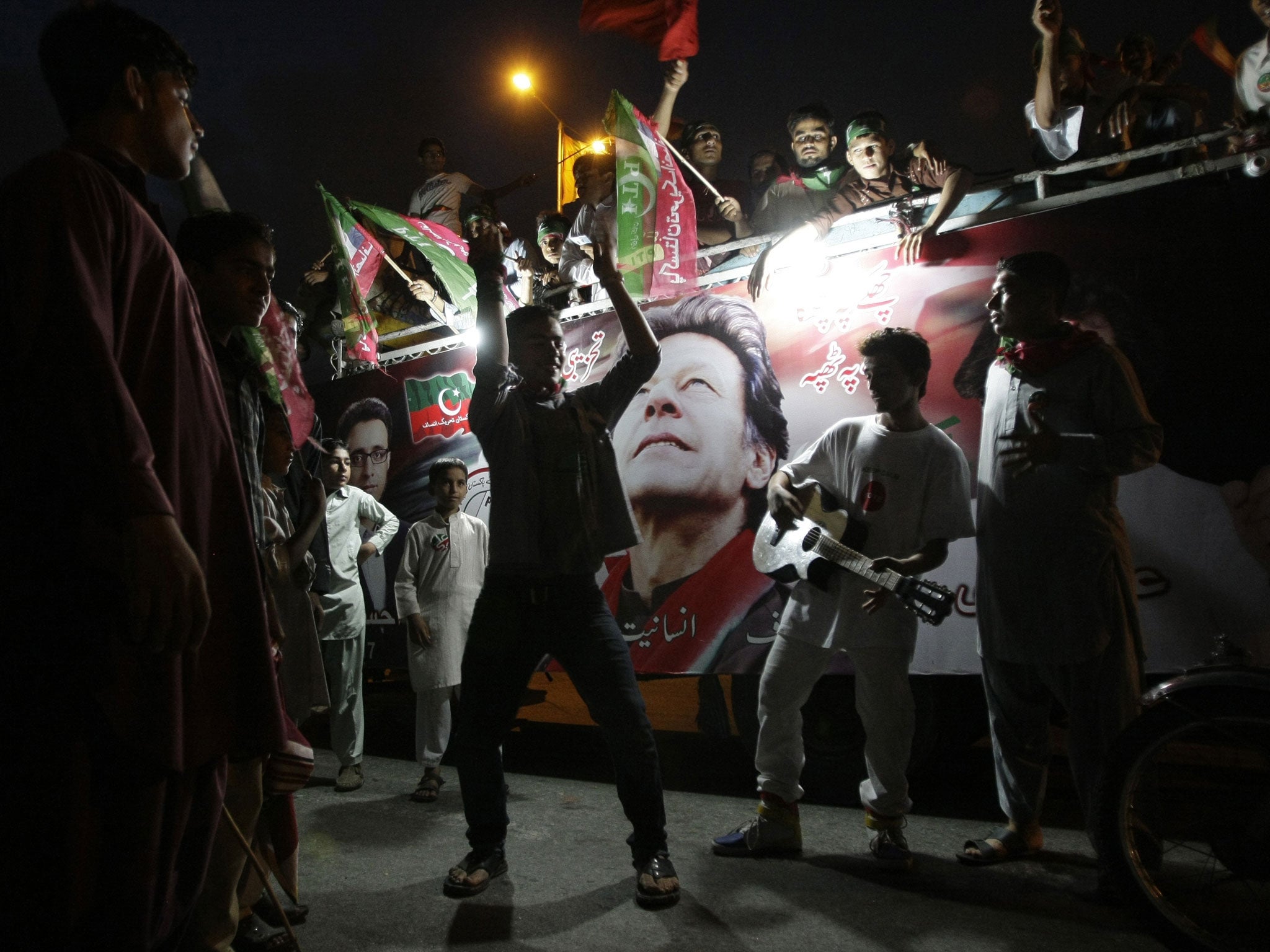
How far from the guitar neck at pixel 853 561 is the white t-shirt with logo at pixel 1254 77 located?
2.93m

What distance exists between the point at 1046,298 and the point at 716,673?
8.73 ft

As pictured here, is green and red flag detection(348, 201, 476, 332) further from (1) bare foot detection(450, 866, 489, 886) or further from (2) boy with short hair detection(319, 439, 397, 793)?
(1) bare foot detection(450, 866, 489, 886)

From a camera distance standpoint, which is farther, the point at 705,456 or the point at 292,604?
the point at 705,456

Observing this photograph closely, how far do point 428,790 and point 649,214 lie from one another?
382 cm

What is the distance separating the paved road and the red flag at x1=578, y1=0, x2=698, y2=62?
215 inches

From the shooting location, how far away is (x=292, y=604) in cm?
321

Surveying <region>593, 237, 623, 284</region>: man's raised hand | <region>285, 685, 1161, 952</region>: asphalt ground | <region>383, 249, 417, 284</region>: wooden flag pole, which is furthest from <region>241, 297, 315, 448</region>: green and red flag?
<region>383, 249, 417, 284</region>: wooden flag pole

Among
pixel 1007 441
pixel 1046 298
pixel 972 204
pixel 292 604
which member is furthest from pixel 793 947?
pixel 972 204

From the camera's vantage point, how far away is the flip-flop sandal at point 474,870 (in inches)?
112

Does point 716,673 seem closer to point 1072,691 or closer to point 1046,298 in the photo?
point 1072,691

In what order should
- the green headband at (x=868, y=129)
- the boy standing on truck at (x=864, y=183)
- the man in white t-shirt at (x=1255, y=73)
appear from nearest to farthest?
the man in white t-shirt at (x=1255, y=73) < the boy standing on truck at (x=864, y=183) < the green headband at (x=868, y=129)

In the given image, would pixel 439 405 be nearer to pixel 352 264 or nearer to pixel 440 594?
pixel 352 264

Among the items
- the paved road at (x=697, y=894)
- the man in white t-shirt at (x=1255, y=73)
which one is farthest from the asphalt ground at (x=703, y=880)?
the man in white t-shirt at (x=1255, y=73)

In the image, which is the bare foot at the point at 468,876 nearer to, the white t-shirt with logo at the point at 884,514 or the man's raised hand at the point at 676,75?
the white t-shirt with logo at the point at 884,514
